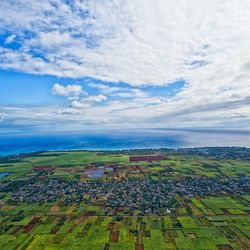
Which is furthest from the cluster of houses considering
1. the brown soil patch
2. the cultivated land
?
the brown soil patch

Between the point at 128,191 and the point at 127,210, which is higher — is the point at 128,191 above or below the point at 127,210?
above

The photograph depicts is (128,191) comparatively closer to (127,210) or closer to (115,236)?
(127,210)

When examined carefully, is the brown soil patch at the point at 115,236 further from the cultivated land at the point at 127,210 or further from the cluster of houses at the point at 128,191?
the cluster of houses at the point at 128,191

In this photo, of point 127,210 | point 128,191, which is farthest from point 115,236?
point 128,191

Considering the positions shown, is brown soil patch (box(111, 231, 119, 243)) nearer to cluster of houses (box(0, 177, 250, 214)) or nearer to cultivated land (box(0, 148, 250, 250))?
cultivated land (box(0, 148, 250, 250))

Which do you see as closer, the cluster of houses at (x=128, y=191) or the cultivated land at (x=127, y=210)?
the cultivated land at (x=127, y=210)

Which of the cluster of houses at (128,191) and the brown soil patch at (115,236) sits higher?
the cluster of houses at (128,191)

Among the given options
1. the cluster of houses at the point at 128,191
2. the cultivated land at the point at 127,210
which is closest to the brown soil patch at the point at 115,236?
the cultivated land at the point at 127,210

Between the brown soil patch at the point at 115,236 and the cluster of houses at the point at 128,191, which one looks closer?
the brown soil patch at the point at 115,236
